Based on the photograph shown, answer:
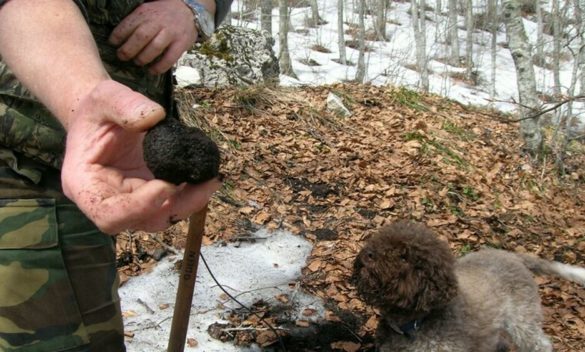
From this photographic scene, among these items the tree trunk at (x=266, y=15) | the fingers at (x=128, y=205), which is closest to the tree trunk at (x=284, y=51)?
the tree trunk at (x=266, y=15)

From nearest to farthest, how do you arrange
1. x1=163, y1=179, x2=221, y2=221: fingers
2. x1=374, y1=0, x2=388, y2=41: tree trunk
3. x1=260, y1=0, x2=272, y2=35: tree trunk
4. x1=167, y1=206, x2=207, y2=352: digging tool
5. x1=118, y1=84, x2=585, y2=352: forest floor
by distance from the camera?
x1=163, y1=179, x2=221, y2=221: fingers < x1=167, y1=206, x2=207, y2=352: digging tool < x1=118, y1=84, x2=585, y2=352: forest floor < x1=260, y1=0, x2=272, y2=35: tree trunk < x1=374, y1=0, x2=388, y2=41: tree trunk

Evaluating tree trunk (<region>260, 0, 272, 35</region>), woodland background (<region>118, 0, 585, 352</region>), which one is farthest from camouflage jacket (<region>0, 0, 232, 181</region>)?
tree trunk (<region>260, 0, 272, 35</region>)

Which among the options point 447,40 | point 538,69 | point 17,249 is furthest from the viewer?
point 447,40

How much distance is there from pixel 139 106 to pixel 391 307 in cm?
274

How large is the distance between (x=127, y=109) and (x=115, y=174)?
0.15 m

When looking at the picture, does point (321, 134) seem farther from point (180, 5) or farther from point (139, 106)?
point (139, 106)

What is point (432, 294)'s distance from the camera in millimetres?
3258

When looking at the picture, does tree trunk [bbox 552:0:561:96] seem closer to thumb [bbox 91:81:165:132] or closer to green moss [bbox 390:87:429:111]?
green moss [bbox 390:87:429:111]

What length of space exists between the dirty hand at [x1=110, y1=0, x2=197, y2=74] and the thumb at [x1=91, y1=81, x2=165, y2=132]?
703mm

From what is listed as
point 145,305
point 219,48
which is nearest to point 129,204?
point 145,305

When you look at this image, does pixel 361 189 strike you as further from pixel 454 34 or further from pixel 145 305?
pixel 454 34

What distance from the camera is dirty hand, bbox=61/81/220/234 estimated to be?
3.38 feet

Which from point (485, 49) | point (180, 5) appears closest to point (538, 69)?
point (485, 49)

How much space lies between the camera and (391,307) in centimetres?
342
